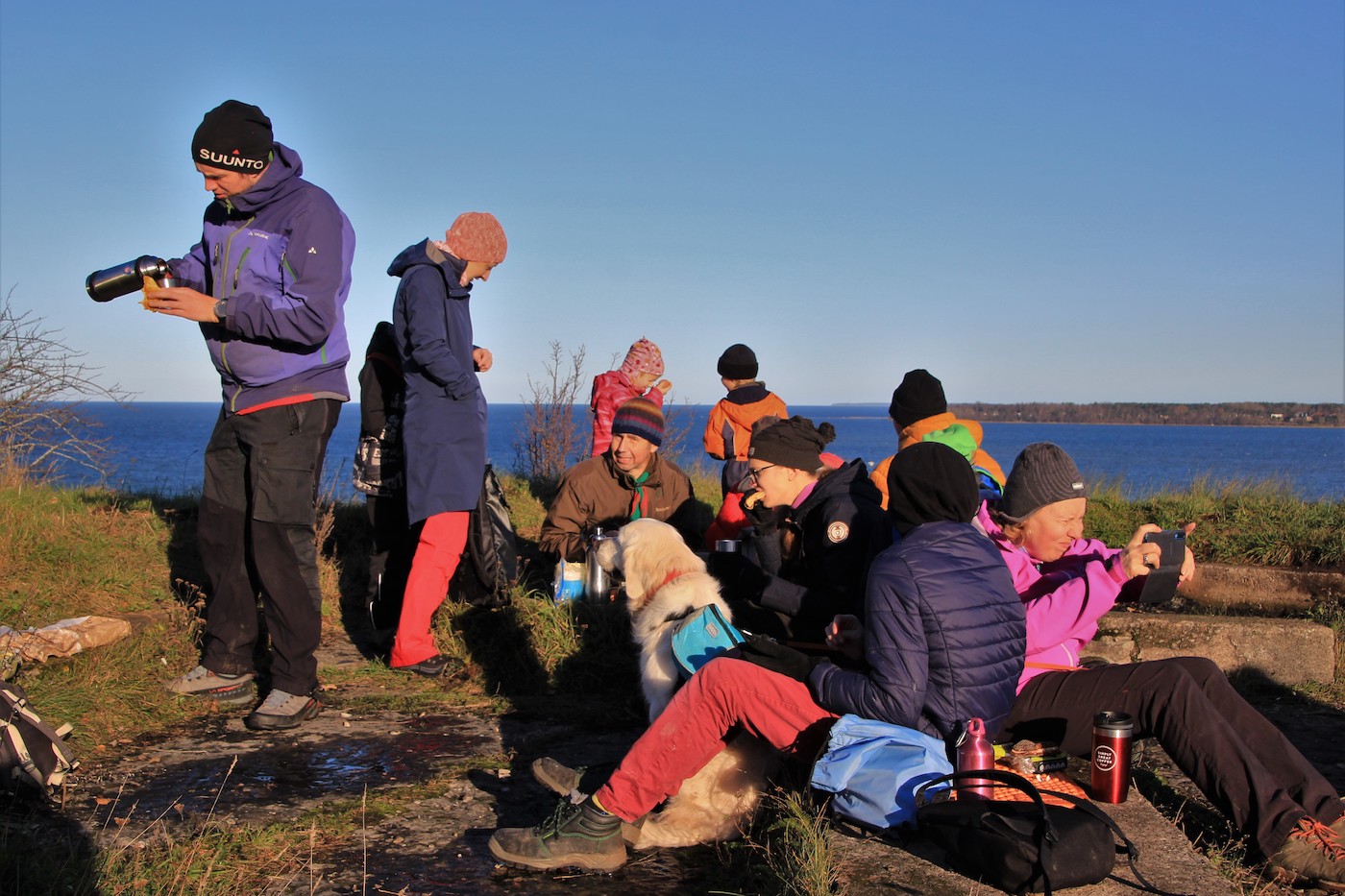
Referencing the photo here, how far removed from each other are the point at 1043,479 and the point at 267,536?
338 cm

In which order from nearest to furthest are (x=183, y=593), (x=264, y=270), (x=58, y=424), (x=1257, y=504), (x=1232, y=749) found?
(x=1232, y=749)
(x=264, y=270)
(x=183, y=593)
(x=1257, y=504)
(x=58, y=424)

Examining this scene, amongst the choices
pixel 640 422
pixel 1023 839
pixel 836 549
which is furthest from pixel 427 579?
pixel 1023 839

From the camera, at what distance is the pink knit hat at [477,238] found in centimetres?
547

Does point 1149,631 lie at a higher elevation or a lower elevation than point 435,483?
lower

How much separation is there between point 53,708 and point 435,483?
6.39 feet

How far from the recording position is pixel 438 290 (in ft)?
17.7

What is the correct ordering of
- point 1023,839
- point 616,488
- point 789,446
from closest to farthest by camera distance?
point 1023,839 < point 789,446 < point 616,488

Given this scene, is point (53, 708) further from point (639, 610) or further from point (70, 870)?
point (639, 610)

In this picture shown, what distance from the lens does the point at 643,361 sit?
795cm

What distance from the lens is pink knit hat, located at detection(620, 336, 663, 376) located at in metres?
7.95

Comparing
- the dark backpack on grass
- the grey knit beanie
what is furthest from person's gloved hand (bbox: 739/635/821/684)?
the dark backpack on grass

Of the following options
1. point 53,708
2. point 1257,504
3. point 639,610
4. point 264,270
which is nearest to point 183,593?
point 53,708

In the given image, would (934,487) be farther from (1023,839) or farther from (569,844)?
(569,844)

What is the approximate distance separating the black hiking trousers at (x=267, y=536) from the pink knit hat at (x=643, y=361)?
10.7ft
